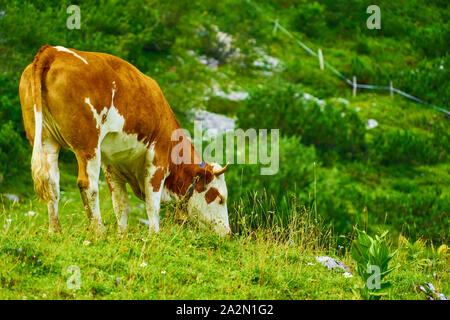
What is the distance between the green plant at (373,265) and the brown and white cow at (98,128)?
2.61 m

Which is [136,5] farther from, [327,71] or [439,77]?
[439,77]

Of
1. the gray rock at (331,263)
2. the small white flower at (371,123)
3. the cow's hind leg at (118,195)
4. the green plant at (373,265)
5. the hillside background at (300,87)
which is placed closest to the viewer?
the green plant at (373,265)

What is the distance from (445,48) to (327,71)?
6.79 meters

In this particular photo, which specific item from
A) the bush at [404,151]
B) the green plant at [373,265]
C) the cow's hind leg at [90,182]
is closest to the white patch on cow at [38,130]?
the cow's hind leg at [90,182]

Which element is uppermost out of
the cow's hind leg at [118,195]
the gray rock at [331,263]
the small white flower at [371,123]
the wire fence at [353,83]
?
the cow's hind leg at [118,195]

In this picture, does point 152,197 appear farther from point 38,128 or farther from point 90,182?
point 38,128

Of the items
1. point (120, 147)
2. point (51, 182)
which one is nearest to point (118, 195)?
point (120, 147)

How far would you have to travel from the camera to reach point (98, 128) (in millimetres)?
5883

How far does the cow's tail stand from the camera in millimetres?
5461

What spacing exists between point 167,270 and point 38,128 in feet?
5.99

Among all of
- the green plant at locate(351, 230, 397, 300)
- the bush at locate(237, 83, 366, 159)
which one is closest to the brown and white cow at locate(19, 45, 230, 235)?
the green plant at locate(351, 230, 397, 300)

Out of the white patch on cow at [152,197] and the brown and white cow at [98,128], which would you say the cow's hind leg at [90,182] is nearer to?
the brown and white cow at [98,128]

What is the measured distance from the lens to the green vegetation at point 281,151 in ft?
16.8

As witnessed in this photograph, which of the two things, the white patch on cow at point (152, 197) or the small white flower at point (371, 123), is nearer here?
the white patch on cow at point (152, 197)
